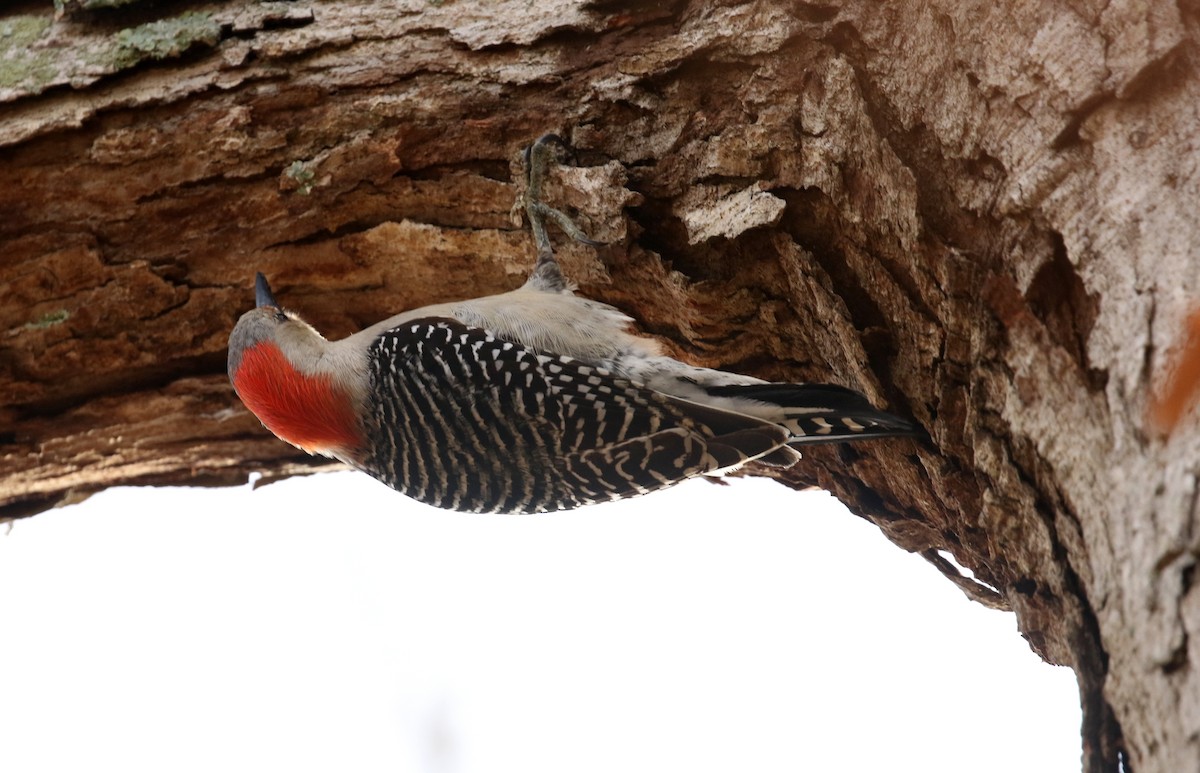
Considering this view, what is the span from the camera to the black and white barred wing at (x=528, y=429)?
3736 millimetres

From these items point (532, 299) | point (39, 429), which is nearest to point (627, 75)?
point (532, 299)

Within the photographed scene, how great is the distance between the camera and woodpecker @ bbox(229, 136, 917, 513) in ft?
12.2

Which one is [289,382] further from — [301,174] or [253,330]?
[301,174]

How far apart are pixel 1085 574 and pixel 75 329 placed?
3.77 meters

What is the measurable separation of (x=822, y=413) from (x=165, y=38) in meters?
2.79

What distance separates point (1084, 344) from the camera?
2613 mm

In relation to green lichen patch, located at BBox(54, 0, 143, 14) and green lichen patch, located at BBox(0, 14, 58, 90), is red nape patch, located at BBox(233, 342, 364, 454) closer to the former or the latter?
green lichen patch, located at BBox(0, 14, 58, 90)

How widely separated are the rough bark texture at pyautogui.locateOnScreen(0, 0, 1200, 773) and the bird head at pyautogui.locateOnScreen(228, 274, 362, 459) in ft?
0.86

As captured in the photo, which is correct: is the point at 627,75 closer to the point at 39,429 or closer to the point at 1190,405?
the point at 1190,405

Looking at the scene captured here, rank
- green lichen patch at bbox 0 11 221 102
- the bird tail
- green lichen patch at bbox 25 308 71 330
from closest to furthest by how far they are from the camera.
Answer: the bird tail
green lichen patch at bbox 0 11 221 102
green lichen patch at bbox 25 308 71 330

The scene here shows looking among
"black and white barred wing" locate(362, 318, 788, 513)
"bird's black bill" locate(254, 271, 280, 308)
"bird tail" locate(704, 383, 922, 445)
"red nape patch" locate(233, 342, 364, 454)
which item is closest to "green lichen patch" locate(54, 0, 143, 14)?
"bird's black bill" locate(254, 271, 280, 308)

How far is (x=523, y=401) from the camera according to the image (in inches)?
153

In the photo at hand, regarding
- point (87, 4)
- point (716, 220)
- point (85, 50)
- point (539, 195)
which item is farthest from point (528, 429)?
point (87, 4)

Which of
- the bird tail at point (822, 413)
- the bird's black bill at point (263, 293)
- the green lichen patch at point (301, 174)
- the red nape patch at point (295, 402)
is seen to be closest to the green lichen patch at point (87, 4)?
the green lichen patch at point (301, 174)
